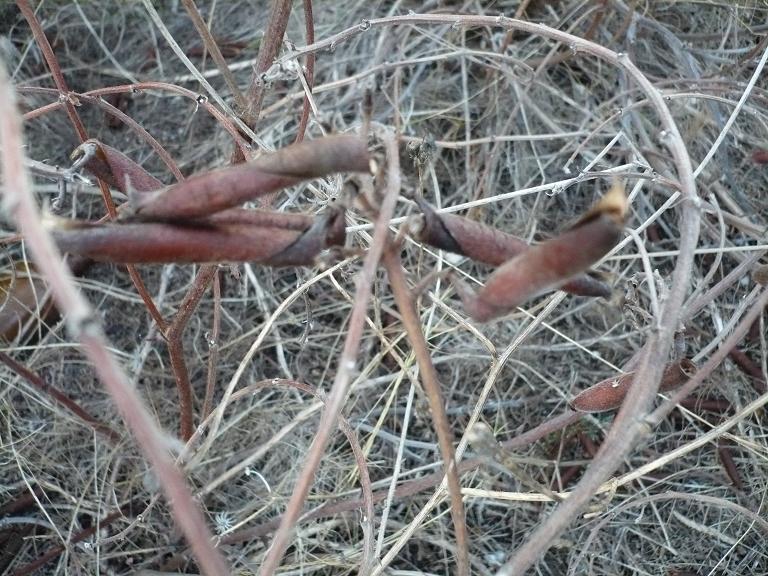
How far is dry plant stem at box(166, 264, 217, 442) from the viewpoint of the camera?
125 centimetres

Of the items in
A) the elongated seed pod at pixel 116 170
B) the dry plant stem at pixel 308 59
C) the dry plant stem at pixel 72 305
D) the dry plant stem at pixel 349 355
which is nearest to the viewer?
the dry plant stem at pixel 72 305

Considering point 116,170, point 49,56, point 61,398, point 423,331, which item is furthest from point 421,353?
point 61,398

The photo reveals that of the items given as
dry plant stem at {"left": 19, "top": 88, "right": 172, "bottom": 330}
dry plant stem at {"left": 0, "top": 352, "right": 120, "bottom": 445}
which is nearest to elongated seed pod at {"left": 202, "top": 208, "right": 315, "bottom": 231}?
dry plant stem at {"left": 19, "top": 88, "right": 172, "bottom": 330}

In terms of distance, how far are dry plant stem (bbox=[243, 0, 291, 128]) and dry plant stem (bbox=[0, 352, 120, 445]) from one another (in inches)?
25.0

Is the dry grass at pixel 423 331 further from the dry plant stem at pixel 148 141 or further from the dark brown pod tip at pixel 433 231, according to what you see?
the dark brown pod tip at pixel 433 231

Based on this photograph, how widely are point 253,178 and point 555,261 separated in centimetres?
27

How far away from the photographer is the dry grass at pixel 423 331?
1479 mm

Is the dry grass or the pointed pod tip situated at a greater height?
the pointed pod tip

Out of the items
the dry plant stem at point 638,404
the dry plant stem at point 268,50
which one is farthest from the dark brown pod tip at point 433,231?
the dry plant stem at point 268,50

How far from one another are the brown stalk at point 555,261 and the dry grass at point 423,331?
52cm

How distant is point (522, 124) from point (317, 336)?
73cm

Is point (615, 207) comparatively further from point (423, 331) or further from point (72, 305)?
point (423, 331)

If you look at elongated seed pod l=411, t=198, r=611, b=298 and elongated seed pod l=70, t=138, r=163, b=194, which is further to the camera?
elongated seed pod l=70, t=138, r=163, b=194

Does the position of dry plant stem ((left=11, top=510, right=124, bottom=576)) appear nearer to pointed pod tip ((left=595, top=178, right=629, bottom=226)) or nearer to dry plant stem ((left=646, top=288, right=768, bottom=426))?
dry plant stem ((left=646, top=288, right=768, bottom=426))
